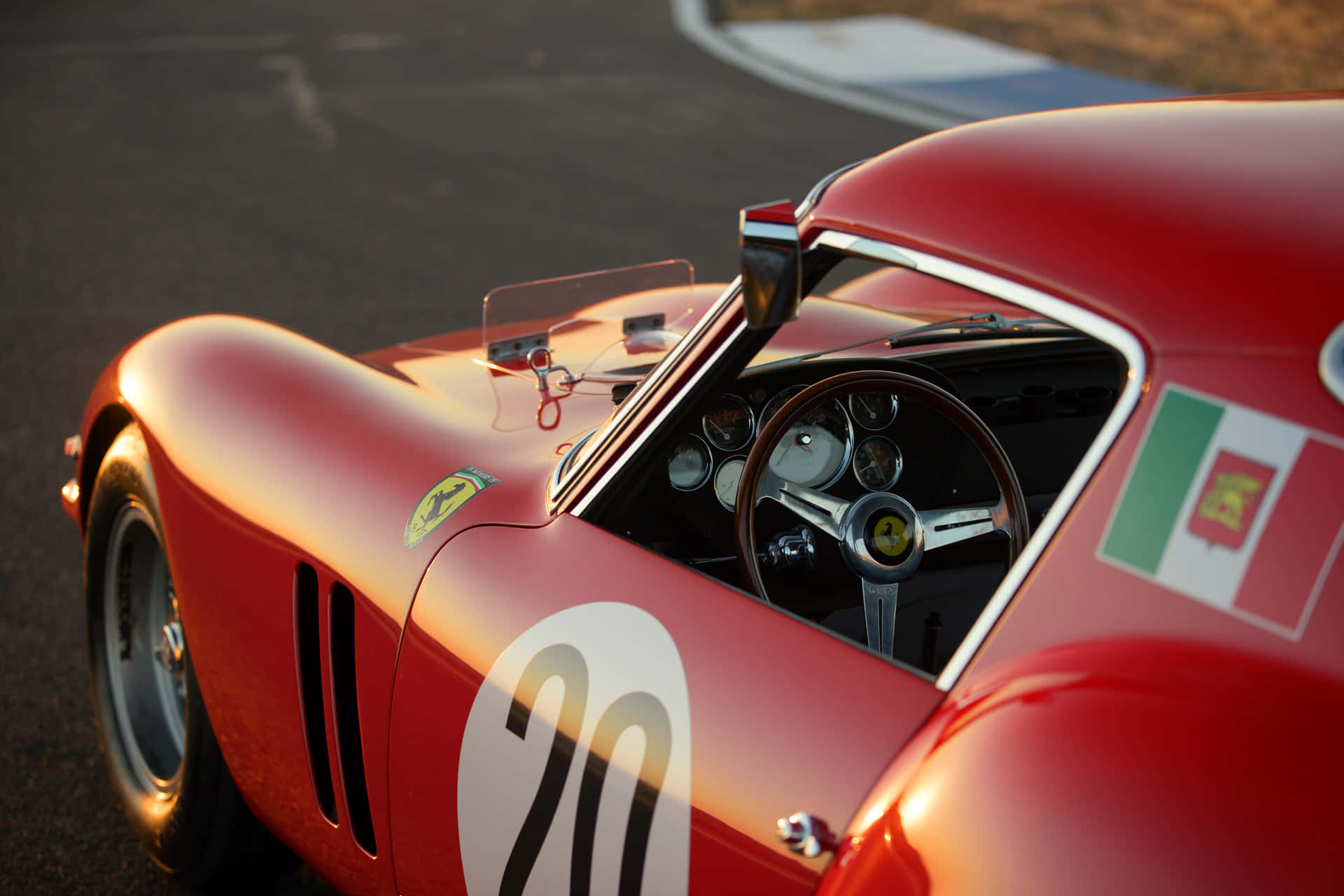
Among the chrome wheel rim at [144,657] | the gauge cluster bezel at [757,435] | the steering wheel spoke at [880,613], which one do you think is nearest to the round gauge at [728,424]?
the gauge cluster bezel at [757,435]

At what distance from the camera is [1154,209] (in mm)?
1422

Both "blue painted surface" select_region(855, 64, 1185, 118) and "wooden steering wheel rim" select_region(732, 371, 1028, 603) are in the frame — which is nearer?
"wooden steering wheel rim" select_region(732, 371, 1028, 603)

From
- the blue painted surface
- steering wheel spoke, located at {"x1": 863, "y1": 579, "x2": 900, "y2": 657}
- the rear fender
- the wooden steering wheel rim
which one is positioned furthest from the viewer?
the blue painted surface

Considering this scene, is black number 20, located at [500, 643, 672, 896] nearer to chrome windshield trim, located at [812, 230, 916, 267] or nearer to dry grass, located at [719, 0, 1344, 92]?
chrome windshield trim, located at [812, 230, 916, 267]

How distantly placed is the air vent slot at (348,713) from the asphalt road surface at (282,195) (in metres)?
0.75

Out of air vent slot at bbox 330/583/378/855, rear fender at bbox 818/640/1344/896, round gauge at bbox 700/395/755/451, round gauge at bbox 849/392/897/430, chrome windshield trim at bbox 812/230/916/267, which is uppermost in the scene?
chrome windshield trim at bbox 812/230/916/267

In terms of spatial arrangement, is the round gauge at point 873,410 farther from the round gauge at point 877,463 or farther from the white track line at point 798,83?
the white track line at point 798,83

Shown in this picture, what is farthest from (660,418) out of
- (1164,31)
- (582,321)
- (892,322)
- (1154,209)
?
(1164,31)

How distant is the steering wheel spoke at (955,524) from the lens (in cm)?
201

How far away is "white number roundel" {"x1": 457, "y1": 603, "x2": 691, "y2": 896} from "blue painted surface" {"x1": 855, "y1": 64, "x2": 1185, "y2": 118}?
24.0 ft

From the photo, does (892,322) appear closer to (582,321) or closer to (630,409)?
(582,321)

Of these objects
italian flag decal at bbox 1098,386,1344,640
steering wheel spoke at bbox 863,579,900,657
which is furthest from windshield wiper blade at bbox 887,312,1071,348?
italian flag decal at bbox 1098,386,1344,640

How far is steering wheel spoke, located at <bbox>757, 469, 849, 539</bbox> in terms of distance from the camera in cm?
200

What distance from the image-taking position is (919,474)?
7.32 ft
